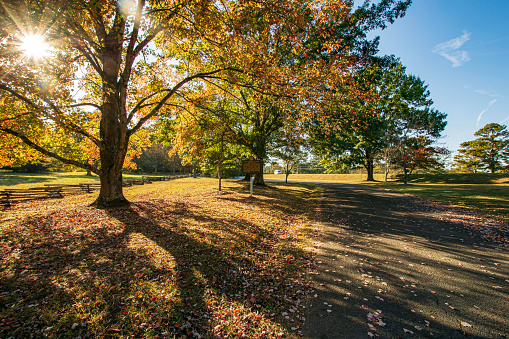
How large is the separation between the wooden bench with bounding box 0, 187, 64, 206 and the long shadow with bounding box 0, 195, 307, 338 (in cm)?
924

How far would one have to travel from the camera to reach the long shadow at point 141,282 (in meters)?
3.27

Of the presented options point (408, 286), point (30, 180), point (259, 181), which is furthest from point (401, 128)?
point (30, 180)

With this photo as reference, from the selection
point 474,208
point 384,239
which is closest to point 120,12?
point 384,239

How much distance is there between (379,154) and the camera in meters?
35.6

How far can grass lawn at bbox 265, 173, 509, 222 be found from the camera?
12.9 metres

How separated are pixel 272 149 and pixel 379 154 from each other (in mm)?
22440

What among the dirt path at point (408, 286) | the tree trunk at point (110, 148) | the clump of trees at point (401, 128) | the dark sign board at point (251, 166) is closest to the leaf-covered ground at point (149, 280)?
the dirt path at point (408, 286)

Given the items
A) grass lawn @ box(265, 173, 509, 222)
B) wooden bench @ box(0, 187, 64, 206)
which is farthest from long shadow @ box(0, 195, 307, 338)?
grass lawn @ box(265, 173, 509, 222)

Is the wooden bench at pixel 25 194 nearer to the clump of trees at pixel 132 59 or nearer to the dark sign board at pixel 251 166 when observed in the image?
the clump of trees at pixel 132 59

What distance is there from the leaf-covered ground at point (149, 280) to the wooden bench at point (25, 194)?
7497 millimetres

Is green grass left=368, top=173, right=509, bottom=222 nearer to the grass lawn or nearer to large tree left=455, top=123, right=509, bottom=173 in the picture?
A: the grass lawn

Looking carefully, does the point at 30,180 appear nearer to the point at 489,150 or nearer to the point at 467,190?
the point at 467,190

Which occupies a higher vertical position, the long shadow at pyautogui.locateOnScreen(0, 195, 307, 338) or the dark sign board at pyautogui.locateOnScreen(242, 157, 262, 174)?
the dark sign board at pyautogui.locateOnScreen(242, 157, 262, 174)

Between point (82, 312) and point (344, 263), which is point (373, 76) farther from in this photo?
point (82, 312)
